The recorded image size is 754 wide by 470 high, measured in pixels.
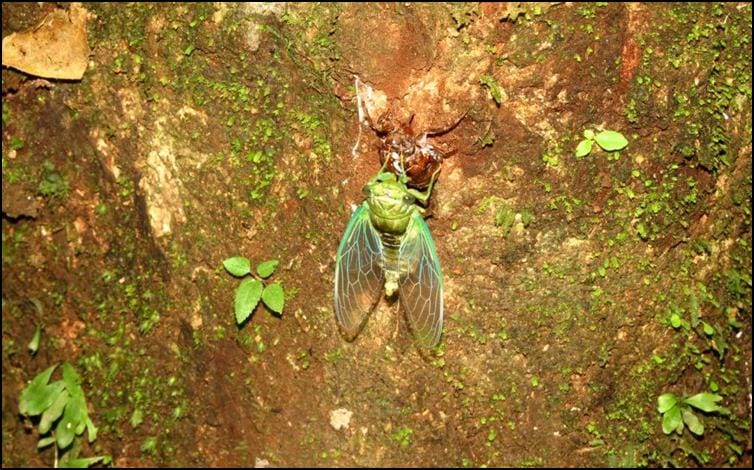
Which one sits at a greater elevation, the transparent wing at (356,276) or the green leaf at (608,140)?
the green leaf at (608,140)

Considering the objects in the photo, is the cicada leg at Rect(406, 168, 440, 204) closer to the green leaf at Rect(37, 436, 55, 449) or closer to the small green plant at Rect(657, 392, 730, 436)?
the small green plant at Rect(657, 392, 730, 436)

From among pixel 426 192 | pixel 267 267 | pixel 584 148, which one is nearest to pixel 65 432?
pixel 267 267

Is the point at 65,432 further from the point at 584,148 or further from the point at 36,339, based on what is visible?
the point at 584,148

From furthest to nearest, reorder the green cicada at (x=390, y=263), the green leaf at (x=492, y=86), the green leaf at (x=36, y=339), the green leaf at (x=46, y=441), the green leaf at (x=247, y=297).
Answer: the green leaf at (x=46, y=441) → the green leaf at (x=36, y=339) → the green leaf at (x=247, y=297) → the green cicada at (x=390, y=263) → the green leaf at (x=492, y=86)

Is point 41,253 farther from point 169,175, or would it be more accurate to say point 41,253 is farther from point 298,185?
point 298,185

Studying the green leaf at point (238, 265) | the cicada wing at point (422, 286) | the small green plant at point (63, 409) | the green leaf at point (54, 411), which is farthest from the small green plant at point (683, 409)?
the green leaf at point (54, 411)

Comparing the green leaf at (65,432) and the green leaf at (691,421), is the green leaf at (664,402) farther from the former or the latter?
the green leaf at (65,432)

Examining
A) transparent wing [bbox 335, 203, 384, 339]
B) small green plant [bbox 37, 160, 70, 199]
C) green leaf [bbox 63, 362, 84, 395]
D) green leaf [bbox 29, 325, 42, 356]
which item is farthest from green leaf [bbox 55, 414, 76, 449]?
transparent wing [bbox 335, 203, 384, 339]
